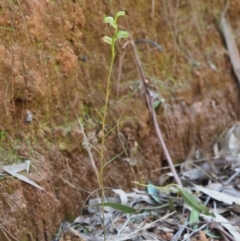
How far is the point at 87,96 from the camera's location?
1.86 meters

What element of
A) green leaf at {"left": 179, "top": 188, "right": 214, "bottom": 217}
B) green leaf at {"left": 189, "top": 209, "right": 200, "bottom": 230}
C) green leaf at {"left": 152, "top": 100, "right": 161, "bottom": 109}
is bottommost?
green leaf at {"left": 189, "top": 209, "right": 200, "bottom": 230}

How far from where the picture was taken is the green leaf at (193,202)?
1722 millimetres

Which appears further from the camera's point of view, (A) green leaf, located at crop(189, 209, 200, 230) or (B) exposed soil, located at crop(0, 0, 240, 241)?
(A) green leaf, located at crop(189, 209, 200, 230)

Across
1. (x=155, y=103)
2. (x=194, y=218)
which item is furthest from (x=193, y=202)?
(x=155, y=103)

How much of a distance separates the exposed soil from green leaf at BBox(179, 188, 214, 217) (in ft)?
0.88

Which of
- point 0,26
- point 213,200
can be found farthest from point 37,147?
point 213,200

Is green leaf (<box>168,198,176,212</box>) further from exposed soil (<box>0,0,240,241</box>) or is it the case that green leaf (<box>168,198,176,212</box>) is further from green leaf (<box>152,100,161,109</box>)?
green leaf (<box>152,100,161,109</box>)

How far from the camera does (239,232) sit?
1663mm

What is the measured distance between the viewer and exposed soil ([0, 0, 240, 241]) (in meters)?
1.58

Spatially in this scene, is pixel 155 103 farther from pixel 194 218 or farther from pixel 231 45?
pixel 231 45

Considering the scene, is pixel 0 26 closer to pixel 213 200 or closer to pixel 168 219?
pixel 168 219

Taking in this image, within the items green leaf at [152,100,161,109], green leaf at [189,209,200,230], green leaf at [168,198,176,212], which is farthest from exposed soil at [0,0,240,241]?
green leaf at [189,209,200,230]

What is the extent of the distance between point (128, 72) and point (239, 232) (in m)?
0.82

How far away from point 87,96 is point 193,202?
590 millimetres
